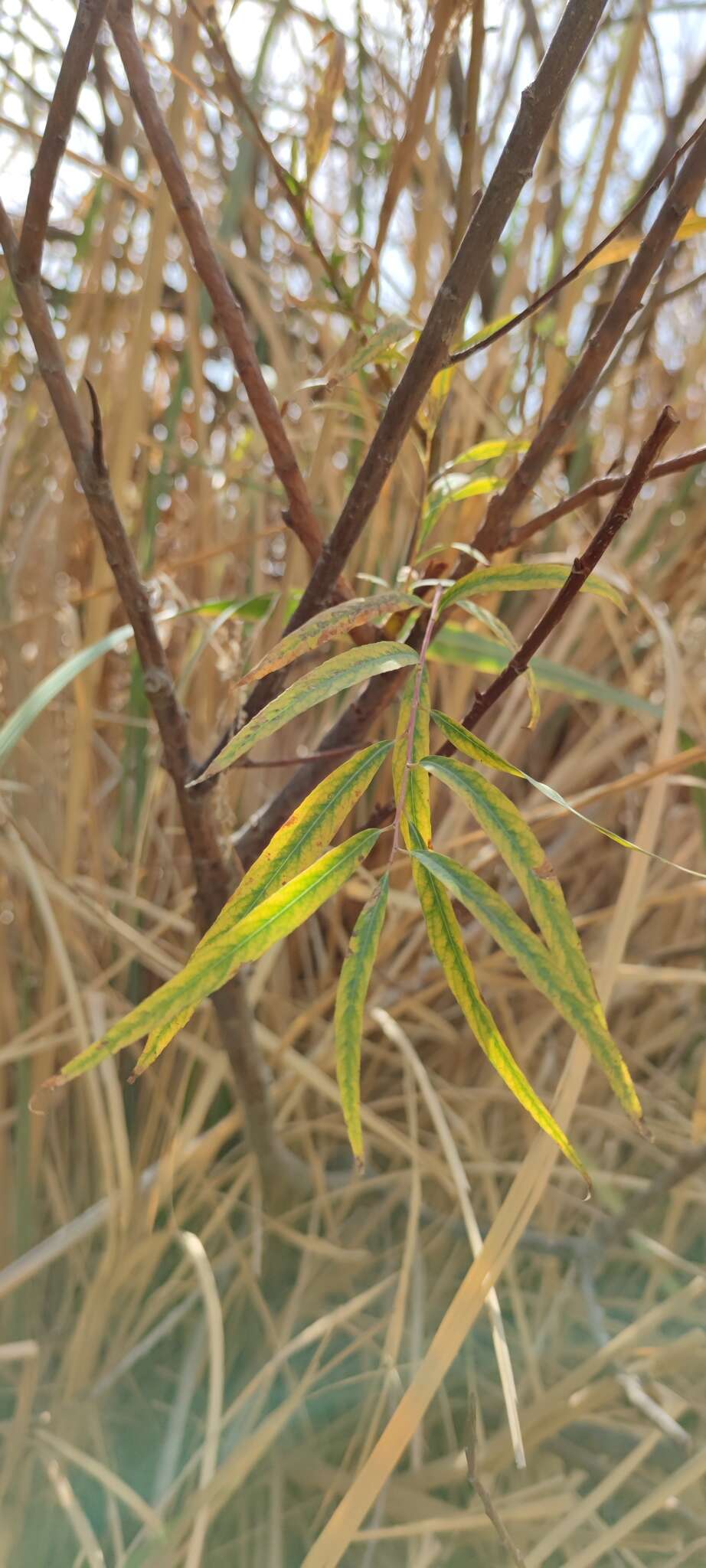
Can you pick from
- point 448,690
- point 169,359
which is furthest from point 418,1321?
point 169,359

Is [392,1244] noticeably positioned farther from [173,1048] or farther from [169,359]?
[169,359]

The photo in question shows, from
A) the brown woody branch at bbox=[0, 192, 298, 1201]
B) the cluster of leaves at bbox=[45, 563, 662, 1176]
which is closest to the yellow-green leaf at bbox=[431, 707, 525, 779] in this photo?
the cluster of leaves at bbox=[45, 563, 662, 1176]

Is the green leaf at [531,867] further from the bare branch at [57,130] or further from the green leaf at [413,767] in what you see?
the bare branch at [57,130]

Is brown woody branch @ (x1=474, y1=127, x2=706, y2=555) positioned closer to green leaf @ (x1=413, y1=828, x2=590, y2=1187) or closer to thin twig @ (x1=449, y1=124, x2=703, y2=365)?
thin twig @ (x1=449, y1=124, x2=703, y2=365)

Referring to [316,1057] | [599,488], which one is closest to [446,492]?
[599,488]

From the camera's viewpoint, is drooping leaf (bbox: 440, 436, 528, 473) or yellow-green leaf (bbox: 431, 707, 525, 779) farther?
drooping leaf (bbox: 440, 436, 528, 473)

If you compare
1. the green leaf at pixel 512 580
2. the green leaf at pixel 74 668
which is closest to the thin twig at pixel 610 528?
the green leaf at pixel 512 580
